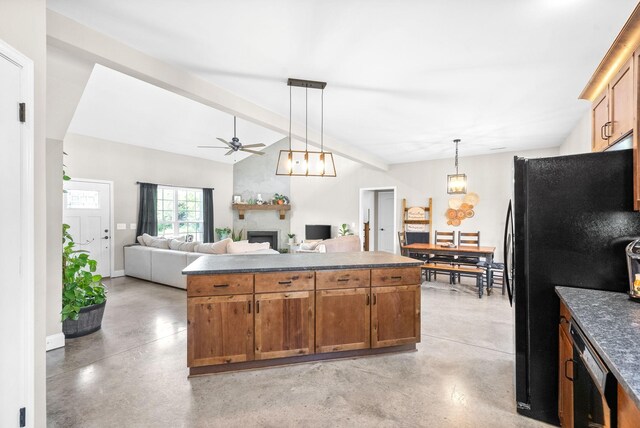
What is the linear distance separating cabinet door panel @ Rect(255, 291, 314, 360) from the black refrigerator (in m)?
1.49

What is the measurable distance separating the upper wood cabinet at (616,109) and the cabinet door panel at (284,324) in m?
2.32

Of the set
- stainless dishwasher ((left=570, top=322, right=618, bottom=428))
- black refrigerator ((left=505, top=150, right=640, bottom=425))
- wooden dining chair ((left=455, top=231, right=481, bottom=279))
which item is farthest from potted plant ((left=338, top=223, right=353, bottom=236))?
stainless dishwasher ((left=570, top=322, right=618, bottom=428))

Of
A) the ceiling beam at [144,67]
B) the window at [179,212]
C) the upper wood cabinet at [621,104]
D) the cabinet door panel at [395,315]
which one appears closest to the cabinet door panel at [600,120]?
the upper wood cabinet at [621,104]

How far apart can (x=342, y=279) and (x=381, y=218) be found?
6.57 metres

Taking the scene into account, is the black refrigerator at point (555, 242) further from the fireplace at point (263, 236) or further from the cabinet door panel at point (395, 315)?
the fireplace at point (263, 236)

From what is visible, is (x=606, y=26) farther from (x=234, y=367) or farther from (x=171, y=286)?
(x=171, y=286)

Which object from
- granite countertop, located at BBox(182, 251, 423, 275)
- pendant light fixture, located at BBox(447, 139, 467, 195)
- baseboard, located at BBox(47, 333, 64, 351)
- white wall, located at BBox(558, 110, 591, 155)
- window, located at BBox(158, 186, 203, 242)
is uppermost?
white wall, located at BBox(558, 110, 591, 155)

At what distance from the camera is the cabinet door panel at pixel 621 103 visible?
1.68 metres

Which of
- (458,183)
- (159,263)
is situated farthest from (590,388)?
(159,263)

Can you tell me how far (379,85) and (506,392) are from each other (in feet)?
9.30

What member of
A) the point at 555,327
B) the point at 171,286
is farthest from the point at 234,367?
the point at 171,286

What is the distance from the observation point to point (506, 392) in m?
2.18

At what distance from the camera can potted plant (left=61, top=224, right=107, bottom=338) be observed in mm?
3041

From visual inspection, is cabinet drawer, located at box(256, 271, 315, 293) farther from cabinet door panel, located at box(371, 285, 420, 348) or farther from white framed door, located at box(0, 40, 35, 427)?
white framed door, located at box(0, 40, 35, 427)
